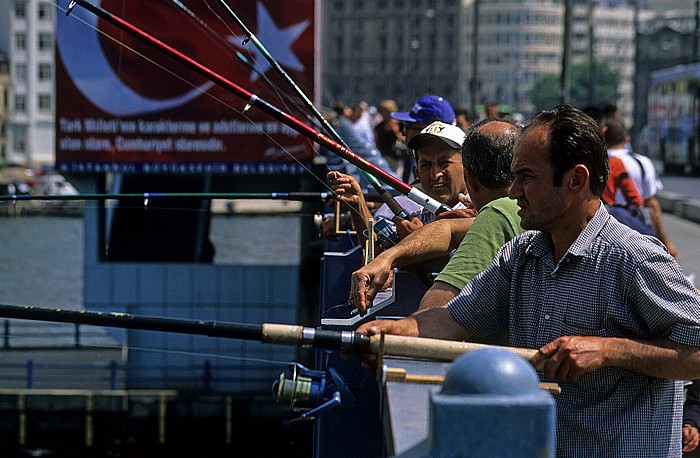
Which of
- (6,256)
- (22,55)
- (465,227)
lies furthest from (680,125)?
(22,55)

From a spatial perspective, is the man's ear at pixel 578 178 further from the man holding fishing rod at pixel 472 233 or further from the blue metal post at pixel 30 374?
the blue metal post at pixel 30 374

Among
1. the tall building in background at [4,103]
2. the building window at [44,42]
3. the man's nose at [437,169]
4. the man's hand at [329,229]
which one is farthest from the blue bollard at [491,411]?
the tall building in background at [4,103]

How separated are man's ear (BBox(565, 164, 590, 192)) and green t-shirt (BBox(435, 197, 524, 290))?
64 cm

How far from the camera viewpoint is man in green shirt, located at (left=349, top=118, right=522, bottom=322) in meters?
4.45

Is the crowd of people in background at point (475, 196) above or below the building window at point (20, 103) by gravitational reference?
below

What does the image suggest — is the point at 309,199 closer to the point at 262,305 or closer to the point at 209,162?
the point at 209,162

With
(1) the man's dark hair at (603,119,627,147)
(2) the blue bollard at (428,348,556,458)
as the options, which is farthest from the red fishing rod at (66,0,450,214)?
(1) the man's dark hair at (603,119,627,147)

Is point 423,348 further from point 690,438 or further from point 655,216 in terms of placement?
point 655,216

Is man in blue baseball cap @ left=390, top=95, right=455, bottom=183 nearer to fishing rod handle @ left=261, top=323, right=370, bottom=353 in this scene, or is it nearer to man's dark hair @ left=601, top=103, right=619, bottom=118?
man's dark hair @ left=601, top=103, right=619, bottom=118

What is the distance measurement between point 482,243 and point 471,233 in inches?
2.8

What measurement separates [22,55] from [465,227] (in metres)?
113

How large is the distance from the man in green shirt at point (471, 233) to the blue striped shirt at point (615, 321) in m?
0.56

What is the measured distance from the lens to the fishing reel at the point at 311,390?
4.45 m

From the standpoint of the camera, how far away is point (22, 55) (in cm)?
11456
